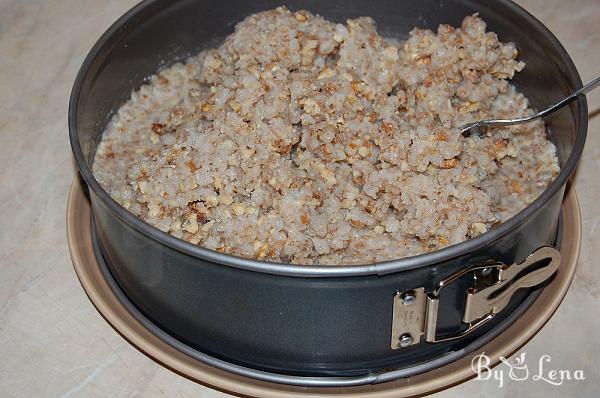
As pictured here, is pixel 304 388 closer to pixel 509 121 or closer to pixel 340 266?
pixel 340 266

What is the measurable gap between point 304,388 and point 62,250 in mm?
744

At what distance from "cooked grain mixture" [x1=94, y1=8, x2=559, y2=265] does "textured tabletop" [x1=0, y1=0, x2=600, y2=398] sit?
0.23m

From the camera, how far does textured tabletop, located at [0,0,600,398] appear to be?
1.72 m

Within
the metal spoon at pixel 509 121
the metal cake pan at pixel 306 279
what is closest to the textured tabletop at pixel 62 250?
the metal cake pan at pixel 306 279

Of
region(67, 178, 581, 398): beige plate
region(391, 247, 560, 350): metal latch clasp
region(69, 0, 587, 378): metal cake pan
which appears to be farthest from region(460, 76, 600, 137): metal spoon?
region(391, 247, 560, 350): metal latch clasp

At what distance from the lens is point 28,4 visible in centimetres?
260

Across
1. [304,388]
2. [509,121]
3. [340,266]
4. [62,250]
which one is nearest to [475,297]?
[340,266]

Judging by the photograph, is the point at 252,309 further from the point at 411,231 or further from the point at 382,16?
the point at 382,16

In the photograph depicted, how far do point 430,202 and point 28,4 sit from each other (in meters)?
1.60

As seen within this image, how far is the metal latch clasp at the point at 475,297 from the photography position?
56.8 inches

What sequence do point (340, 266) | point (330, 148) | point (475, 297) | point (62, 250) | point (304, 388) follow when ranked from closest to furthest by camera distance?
point (340, 266) < point (475, 297) < point (304, 388) < point (330, 148) < point (62, 250)

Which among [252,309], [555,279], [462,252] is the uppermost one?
[555,279]

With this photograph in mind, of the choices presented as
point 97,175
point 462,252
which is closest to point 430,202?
point 462,252

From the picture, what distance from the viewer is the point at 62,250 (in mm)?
1988
